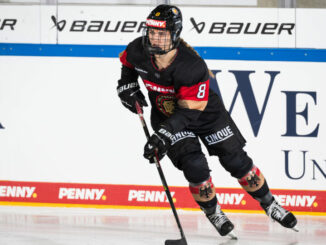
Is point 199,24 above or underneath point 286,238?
above

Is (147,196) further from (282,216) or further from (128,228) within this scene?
(282,216)

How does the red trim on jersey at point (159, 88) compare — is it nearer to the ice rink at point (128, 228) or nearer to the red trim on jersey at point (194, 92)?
the red trim on jersey at point (194, 92)

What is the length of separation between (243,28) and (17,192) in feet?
7.38

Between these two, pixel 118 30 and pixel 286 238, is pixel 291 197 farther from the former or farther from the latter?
pixel 118 30

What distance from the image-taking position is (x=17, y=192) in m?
4.90

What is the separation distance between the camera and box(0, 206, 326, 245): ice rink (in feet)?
11.9

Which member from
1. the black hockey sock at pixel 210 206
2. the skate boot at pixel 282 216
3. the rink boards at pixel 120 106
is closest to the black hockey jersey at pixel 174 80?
the black hockey sock at pixel 210 206

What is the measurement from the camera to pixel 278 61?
4.79m

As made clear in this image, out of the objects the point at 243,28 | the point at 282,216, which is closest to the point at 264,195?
the point at 282,216

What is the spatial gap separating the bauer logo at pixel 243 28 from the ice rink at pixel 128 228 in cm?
144

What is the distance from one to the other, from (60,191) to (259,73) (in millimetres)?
1864

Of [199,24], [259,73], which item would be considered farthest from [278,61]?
[199,24]

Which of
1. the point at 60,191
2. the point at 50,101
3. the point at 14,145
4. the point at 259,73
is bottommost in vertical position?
the point at 60,191

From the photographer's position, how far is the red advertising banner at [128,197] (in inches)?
188
